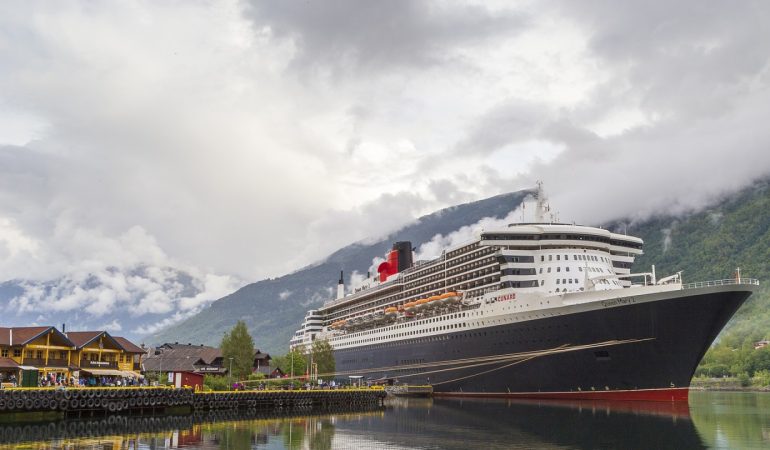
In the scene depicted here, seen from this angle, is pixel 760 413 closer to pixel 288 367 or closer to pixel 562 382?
pixel 562 382

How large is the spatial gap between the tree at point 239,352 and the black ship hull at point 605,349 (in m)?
25.2

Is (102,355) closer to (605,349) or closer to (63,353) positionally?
(63,353)

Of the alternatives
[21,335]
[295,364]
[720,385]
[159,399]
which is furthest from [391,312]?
[720,385]

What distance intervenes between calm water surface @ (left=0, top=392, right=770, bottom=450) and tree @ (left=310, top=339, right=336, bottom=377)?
1620 inches

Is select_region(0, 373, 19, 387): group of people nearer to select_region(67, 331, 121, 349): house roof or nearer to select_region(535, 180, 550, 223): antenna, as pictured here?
select_region(67, 331, 121, 349): house roof

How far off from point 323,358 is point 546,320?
42626mm

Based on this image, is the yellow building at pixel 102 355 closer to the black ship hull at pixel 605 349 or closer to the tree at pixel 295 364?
the black ship hull at pixel 605 349

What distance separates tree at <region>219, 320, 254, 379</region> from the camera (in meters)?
75.5

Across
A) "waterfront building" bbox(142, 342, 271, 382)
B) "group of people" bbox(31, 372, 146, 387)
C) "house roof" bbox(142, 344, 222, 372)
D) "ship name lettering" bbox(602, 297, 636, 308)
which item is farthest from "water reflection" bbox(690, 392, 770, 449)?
"house roof" bbox(142, 344, 222, 372)

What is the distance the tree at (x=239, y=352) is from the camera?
2972 inches

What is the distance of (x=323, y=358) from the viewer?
294 ft

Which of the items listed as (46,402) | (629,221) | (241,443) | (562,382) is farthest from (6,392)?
(629,221)

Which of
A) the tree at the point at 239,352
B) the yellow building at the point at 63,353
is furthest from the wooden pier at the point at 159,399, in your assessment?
the tree at the point at 239,352

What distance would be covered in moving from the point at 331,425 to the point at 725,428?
21.8m
